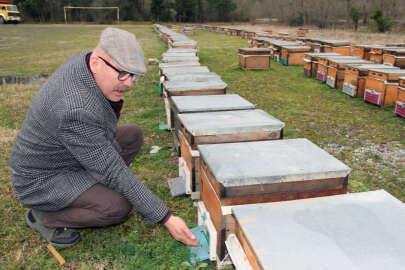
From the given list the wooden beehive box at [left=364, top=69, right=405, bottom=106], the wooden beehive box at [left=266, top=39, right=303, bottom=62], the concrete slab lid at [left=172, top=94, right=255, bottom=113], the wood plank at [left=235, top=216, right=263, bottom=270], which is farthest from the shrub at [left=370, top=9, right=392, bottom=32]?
the wood plank at [left=235, top=216, right=263, bottom=270]

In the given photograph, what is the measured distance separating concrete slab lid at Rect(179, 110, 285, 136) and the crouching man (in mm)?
748

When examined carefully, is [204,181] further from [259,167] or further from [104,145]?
[104,145]

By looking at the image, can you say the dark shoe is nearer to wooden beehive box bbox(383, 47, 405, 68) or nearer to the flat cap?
the flat cap

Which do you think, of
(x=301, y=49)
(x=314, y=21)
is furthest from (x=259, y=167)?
(x=314, y=21)

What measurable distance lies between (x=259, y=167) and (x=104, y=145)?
122 centimetres

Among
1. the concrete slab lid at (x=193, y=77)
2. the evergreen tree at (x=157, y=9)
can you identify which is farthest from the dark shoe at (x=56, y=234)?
the evergreen tree at (x=157, y=9)

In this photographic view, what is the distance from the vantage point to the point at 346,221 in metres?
1.88

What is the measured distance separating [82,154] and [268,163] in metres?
1.44

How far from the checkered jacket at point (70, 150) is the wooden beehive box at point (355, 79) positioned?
7.26 meters

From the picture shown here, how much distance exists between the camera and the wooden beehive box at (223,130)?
302cm

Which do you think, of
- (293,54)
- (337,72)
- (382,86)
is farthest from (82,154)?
(293,54)

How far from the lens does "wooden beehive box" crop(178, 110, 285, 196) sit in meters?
3.02

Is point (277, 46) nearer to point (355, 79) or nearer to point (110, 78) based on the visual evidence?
point (355, 79)

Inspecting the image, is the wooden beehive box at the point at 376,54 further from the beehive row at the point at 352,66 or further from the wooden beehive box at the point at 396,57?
the wooden beehive box at the point at 396,57
